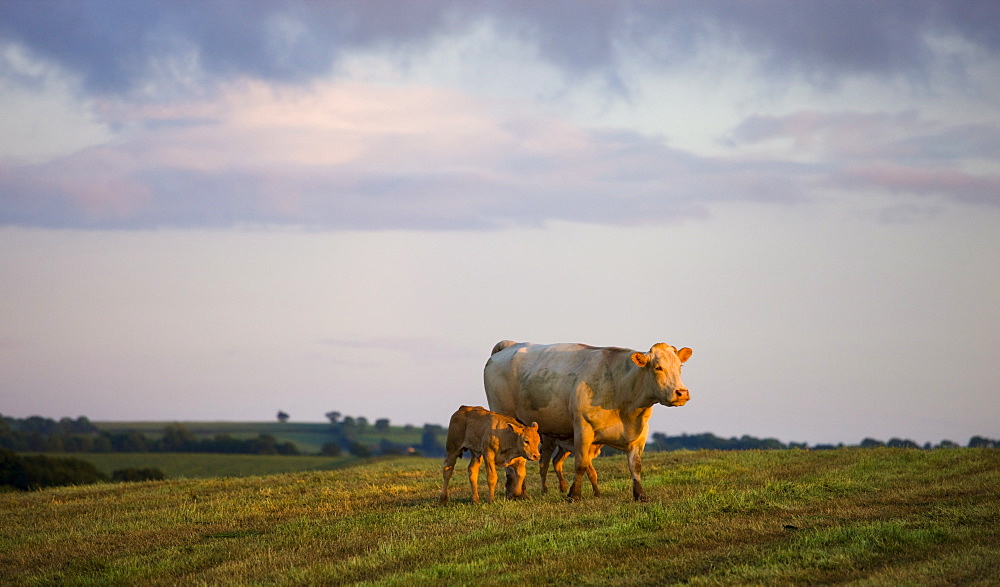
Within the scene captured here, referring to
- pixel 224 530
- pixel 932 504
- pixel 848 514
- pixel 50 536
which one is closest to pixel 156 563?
pixel 224 530

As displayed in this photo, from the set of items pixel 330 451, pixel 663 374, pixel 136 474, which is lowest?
pixel 136 474

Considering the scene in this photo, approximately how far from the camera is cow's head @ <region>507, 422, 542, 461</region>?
58.0ft

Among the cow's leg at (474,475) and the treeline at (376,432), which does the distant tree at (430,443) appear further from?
the cow's leg at (474,475)

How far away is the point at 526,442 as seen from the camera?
696 inches

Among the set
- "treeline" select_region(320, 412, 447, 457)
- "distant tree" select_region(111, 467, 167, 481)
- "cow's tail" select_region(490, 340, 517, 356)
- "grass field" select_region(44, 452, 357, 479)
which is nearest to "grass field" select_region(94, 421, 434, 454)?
"treeline" select_region(320, 412, 447, 457)


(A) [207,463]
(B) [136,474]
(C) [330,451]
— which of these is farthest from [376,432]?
(B) [136,474]

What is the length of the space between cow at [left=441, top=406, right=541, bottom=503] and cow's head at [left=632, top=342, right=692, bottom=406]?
7.31 feet

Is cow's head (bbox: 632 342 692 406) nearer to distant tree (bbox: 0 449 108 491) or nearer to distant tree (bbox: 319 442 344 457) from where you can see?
distant tree (bbox: 0 449 108 491)

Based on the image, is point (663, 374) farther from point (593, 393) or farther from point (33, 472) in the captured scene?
point (33, 472)

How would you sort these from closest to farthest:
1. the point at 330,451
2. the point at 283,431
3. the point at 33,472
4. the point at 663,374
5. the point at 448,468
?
the point at 663,374, the point at 448,468, the point at 33,472, the point at 330,451, the point at 283,431

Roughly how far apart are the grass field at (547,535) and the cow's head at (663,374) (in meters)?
1.76

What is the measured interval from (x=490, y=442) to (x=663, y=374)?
3308 mm

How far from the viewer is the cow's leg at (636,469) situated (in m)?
17.9

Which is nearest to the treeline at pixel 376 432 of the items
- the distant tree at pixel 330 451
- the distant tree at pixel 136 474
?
the distant tree at pixel 330 451
